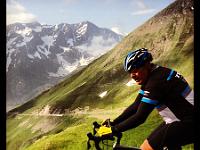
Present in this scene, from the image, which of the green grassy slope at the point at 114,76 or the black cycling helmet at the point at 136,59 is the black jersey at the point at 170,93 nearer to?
the black cycling helmet at the point at 136,59

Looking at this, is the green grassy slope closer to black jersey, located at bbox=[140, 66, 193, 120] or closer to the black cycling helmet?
the black cycling helmet

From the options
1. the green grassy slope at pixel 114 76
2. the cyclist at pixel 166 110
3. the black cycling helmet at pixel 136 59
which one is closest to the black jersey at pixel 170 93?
the cyclist at pixel 166 110

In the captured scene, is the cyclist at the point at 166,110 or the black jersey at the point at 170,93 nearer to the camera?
the cyclist at the point at 166,110

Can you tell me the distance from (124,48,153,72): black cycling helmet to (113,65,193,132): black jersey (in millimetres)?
420

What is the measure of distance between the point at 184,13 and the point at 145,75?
132364 mm

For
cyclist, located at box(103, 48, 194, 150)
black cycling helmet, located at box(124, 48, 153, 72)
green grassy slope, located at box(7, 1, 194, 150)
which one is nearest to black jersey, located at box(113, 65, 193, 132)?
cyclist, located at box(103, 48, 194, 150)

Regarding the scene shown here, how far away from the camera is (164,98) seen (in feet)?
24.2

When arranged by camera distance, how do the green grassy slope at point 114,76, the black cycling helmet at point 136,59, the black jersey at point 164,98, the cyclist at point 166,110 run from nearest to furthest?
the cyclist at point 166,110 < the black jersey at point 164,98 < the black cycling helmet at point 136,59 < the green grassy slope at point 114,76

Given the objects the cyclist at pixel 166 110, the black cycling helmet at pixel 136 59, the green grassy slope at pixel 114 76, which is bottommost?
the green grassy slope at pixel 114 76

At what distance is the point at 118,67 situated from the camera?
134 metres

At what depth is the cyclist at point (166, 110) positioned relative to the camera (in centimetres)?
716
